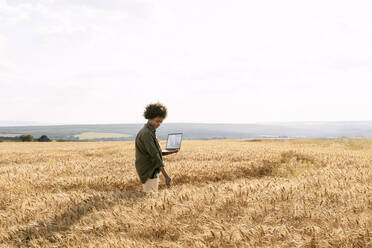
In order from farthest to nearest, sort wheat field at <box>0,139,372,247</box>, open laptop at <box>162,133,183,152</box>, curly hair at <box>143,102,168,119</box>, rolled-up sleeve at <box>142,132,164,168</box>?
1. open laptop at <box>162,133,183,152</box>
2. curly hair at <box>143,102,168,119</box>
3. rolled-up sleeve at <box>142,132,164,168</box>
4. wheat field at <box>0,139,372,247</box>

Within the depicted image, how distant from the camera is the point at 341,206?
13.0ft

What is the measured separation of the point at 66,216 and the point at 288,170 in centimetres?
783

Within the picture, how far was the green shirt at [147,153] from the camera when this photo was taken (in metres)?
5.72

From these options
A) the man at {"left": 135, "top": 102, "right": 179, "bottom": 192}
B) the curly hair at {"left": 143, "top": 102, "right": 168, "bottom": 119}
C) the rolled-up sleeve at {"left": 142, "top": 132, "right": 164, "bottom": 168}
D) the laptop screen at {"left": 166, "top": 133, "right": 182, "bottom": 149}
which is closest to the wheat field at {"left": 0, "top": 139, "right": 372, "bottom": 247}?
the man at {"left": 135, "top": 102, "right": 179, "bottom": 192}

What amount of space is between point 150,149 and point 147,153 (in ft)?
1.18

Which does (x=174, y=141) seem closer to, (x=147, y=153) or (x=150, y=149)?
(x=147, y=153)

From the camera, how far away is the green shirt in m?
5.72

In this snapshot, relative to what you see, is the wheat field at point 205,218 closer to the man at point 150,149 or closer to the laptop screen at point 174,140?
Result: the man at point 150,149

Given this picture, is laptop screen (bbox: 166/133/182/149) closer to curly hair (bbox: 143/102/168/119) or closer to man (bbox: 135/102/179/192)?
man (bbox: 135/102/179/192)

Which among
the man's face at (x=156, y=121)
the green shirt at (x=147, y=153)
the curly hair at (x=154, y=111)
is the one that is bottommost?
the green shirt at (x=147, y=153)

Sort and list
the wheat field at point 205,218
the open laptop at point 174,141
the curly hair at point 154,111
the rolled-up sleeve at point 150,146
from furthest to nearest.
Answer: the open laptop at point 174,141, the curly hair at point 154,111, the rolled-up sleeve at point 150,146, the wheat field at point 205,218

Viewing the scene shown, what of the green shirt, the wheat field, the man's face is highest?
the man's face

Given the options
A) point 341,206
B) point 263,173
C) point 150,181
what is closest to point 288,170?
point 263,173

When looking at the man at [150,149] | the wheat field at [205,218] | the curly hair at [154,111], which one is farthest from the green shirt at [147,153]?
the wheat field at [205,218]
